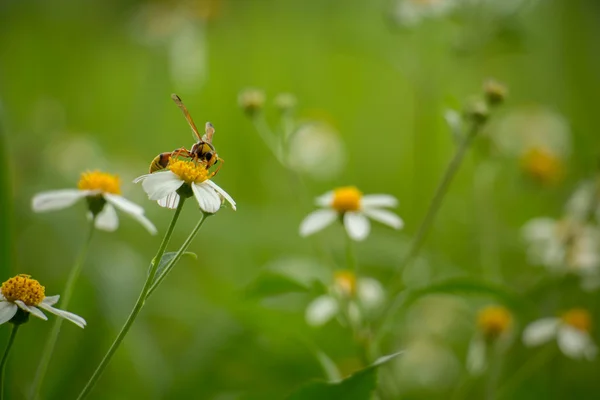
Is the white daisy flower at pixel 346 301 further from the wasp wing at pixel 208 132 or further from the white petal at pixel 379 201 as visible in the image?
the wasp wing at pixel 208 132

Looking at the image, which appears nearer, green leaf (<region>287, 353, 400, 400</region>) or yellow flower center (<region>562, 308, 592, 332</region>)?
green leaf (<region>287, 353, 400, 400</region>)

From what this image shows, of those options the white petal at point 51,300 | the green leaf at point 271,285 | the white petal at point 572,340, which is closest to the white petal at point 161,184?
the white petal at point 51,300

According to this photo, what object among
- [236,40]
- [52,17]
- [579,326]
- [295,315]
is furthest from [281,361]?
[52,17]

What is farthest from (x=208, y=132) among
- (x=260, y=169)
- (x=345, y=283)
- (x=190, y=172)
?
(x=260, y=169)

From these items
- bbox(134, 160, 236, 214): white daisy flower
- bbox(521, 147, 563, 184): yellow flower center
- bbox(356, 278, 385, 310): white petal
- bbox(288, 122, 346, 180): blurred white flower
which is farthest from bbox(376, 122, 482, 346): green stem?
bbox(288, 122, 346, 180): blurred white flower

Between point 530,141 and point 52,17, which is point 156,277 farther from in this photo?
point 52,17

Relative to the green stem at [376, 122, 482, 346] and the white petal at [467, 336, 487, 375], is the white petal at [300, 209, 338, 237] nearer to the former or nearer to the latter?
the green stem at [376, 122, 482, 346]
